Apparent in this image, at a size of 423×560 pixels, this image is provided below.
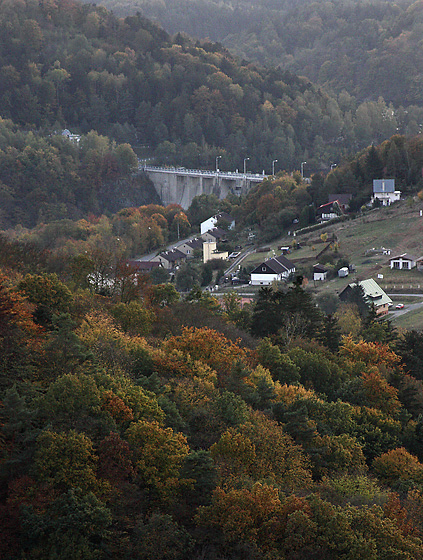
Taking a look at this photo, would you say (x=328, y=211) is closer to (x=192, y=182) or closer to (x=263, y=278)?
(x=263, y=278)

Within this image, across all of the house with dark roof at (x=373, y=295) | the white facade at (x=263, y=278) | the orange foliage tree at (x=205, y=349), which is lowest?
the orange foliage tree at (x=205, y=349)

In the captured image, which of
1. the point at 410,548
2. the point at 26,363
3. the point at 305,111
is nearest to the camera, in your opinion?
the point at 410,548

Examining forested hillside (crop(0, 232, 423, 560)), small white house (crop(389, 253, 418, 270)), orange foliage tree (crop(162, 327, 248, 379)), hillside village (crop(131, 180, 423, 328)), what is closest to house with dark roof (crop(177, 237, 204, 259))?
hillside village (crop(131, 180, 423, 328))

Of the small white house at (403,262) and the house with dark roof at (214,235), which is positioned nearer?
Answer: the small white house at (403,262)

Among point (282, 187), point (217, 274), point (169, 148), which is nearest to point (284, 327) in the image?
point (217, 274)

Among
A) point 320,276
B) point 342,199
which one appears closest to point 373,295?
point 320,276

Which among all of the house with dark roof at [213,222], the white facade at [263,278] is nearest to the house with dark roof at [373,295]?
the white facade at [263,278]

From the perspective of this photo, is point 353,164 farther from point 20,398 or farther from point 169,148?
point 20,398

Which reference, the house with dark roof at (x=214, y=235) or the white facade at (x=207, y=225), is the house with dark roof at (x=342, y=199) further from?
the white facade at (x=207, y=225)
